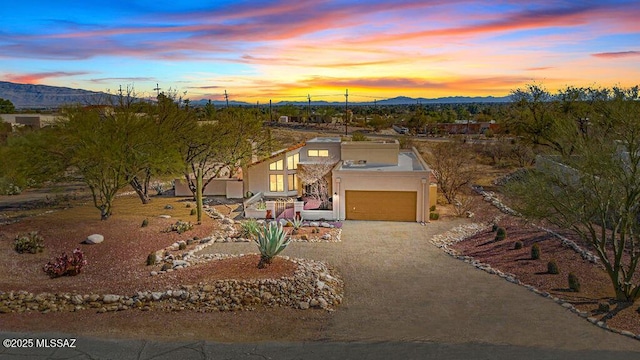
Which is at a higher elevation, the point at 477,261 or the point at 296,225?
the point at 296,225

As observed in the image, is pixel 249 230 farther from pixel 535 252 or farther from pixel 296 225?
pixel 535 252

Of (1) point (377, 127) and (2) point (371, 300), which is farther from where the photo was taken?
(1) point (377, 127)

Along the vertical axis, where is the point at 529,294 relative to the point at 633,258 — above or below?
below

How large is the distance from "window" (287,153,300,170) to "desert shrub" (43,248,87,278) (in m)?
15.8

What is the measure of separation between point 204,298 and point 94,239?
9262 millimetres

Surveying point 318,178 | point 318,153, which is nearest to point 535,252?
point 318,178

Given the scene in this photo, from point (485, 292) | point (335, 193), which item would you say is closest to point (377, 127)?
point (335, 193)

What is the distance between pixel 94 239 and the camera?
19.7m

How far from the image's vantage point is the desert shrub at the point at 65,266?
15.8 m

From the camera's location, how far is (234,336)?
11.0 m

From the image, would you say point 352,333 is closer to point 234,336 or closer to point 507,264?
point 234,336

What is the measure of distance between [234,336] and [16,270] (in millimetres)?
10094

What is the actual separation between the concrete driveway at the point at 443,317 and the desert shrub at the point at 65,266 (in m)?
7.24

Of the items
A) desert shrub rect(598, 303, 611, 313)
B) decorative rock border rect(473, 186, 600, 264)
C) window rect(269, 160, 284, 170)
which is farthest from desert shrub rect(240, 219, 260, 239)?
desert shrub rect(598, 303, 611, 313)
